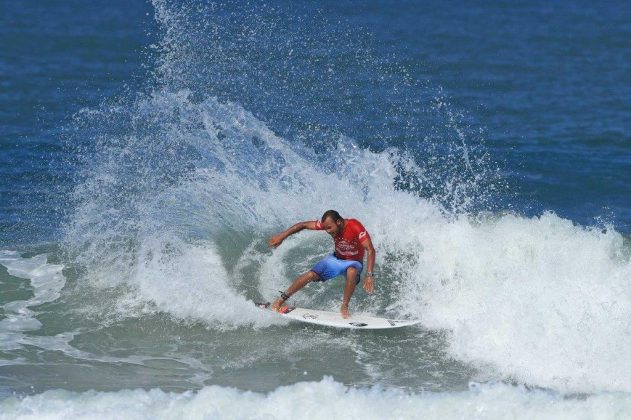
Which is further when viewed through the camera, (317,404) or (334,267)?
(334,267)

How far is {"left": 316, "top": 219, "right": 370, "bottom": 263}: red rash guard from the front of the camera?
45.5 ft

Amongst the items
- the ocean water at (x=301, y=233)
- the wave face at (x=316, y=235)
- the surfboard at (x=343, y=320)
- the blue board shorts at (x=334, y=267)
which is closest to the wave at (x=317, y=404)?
the ocean water at (x=301, y=233)

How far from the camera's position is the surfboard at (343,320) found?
13.7 m

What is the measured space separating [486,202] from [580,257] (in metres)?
4.54

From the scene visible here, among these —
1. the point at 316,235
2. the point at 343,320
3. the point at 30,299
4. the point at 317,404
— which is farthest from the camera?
the point at 316,235

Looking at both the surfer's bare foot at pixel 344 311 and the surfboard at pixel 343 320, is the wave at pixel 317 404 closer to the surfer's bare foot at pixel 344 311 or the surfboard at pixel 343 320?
the surfboard at pixel 343 320

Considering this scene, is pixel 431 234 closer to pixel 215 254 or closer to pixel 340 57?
pixel 215 254

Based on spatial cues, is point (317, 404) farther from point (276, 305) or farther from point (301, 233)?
point (301, 233)

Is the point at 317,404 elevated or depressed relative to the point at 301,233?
depressed

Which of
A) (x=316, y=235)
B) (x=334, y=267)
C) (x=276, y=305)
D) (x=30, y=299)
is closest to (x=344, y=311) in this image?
(x=334, y=267)

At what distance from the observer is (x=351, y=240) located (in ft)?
45.6

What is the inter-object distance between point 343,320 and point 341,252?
910 mm

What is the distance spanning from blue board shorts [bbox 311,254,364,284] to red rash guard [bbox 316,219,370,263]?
7 centimetres

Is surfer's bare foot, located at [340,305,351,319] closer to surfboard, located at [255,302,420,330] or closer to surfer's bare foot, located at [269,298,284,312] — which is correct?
surfboard, located at [255,302,420,330]
